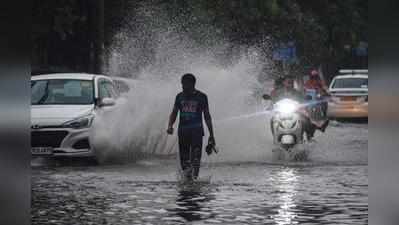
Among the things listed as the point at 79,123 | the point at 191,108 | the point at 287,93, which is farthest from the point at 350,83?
the point at 191,108

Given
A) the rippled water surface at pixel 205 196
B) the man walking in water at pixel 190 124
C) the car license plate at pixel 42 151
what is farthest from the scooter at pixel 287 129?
the man walking in water at pixel 190 124

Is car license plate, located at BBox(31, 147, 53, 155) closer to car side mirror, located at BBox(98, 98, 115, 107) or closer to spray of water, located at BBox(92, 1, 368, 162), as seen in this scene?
spray of water, located at BBox(92, 1, 368, 162)

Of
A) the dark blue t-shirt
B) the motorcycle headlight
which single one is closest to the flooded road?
the dark blue t-shirt

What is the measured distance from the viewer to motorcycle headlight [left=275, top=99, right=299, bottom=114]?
71.9 ft

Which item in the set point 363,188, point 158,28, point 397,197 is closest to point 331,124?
point 158,28

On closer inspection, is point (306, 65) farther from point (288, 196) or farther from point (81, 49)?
point (288, 196)

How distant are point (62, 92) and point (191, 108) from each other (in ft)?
18.4

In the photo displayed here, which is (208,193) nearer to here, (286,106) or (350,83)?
(286,106)

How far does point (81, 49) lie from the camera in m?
46.3

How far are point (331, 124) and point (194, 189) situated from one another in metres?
23.2

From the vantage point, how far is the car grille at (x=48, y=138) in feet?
65.7

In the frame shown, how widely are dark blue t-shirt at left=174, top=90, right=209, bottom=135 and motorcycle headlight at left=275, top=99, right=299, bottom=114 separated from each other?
5.59 metres

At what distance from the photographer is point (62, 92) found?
21.6m

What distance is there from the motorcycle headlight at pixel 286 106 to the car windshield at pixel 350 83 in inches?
770
